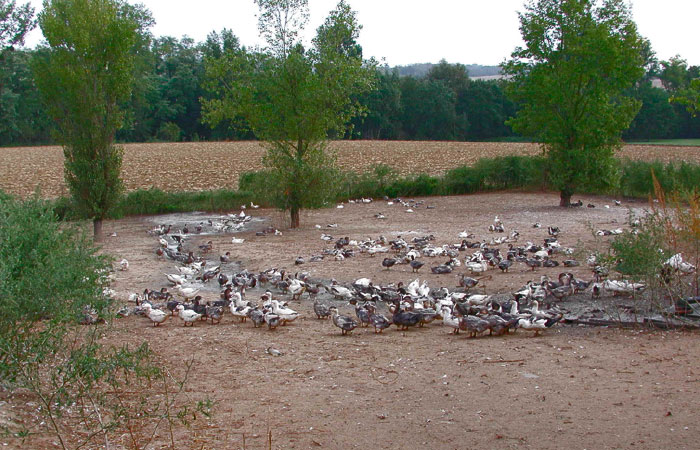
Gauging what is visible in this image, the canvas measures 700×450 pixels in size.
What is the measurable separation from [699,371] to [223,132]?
78.6 m

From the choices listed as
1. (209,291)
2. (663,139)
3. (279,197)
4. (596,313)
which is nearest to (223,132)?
(663,139)

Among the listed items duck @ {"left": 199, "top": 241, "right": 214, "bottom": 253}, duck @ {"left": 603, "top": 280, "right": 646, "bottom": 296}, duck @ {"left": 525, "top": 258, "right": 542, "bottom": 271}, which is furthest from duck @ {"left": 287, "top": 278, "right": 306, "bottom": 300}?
duck @ {"left": 199, "top": 241, "right": 214, "bottom": 253}

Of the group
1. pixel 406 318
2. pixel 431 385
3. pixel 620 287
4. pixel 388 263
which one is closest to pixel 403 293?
pixel 406 318

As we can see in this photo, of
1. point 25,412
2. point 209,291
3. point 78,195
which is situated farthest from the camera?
point 78,195

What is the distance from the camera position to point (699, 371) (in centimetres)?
780

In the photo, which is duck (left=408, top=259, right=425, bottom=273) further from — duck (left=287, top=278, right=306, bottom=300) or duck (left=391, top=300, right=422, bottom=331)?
Answer: duck (left=391, top=300, right=422, bottom=331)

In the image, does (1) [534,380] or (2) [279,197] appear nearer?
(1) [534,380]

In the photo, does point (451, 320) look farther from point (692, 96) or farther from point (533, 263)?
point (692, 96)

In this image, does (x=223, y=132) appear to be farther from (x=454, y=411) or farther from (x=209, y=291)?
(x=454, y=411)

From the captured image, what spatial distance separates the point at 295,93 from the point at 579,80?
13.0m

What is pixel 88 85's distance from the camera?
20.8 metres

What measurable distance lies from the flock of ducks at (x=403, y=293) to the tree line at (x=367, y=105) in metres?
48.4

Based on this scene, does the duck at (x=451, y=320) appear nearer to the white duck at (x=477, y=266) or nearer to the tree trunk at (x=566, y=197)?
the white duck at (x=477, y=266)

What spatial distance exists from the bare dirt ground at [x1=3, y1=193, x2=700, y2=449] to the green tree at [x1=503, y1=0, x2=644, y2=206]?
16950 mm
